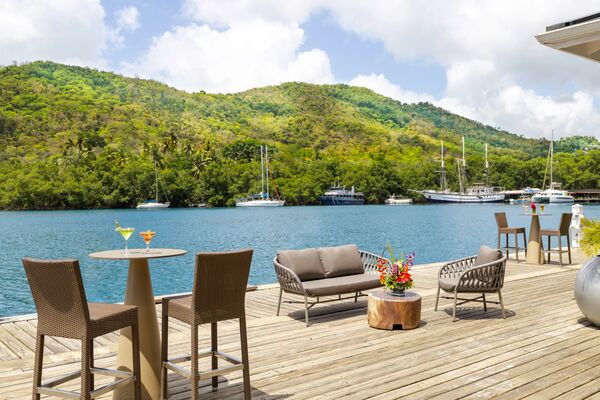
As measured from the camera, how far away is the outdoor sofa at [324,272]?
550cm

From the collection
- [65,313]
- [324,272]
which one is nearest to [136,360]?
[65,313]

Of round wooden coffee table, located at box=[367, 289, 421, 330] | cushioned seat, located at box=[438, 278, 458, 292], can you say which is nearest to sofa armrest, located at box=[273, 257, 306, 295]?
round wooden coffee table, located at box=[367, 289, 421, 330]

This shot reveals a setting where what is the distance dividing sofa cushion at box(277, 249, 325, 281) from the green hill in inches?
2633

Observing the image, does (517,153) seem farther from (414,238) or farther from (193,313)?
(193,313)

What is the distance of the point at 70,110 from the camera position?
7975cm

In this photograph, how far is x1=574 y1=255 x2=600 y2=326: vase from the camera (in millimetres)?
4754

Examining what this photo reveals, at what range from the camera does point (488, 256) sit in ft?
19.2

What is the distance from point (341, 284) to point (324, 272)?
432 mm

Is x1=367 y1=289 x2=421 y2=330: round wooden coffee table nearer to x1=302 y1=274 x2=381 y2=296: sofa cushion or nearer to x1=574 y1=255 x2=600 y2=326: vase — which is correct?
x1=302 y1=274 x2=381 y2=296: sofa cushion

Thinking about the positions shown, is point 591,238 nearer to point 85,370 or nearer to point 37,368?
point 85,370

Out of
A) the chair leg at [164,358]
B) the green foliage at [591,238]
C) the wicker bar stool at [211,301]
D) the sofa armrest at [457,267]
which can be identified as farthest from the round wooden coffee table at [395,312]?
the chair leg at [164,358]

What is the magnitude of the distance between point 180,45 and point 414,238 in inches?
1623

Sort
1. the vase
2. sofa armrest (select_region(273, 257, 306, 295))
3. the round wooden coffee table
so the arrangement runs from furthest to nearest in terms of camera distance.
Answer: sofa armrest (select_region(273, 257, 306, 295)) < the round wooden coffee table < the vase

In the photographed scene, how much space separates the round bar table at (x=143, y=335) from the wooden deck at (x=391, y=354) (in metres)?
0.26
